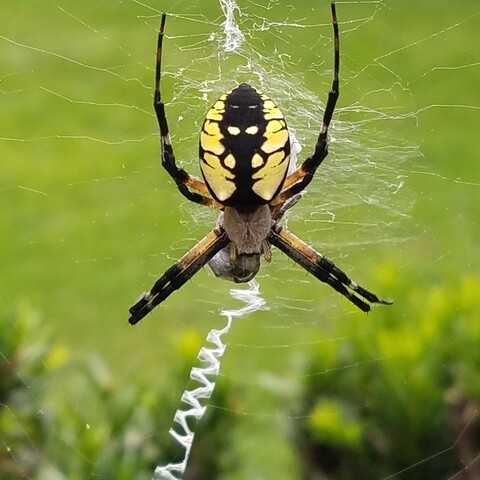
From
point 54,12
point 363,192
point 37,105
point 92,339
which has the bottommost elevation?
point 92,339

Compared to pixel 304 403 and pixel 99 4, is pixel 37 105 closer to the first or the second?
pixel 99 4

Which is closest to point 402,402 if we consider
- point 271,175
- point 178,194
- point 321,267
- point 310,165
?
point 321,267

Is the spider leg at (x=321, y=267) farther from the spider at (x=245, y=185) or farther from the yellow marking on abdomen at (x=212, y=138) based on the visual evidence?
A: the yellow marking on abdomen at (x=212, y=138)

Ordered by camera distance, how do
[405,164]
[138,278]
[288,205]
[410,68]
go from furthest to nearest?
[410,68]
[138,278]
[405,164]
[288,205]

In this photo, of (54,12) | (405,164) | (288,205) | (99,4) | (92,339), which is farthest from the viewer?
(54,12)

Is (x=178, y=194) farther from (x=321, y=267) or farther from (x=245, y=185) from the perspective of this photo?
(x=245, y=185)

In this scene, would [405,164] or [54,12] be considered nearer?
[405,164]

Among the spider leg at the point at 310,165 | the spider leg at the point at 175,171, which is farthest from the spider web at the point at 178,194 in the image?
the spider leg at the point at 310,165

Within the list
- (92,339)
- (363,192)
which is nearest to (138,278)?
(92,339)
